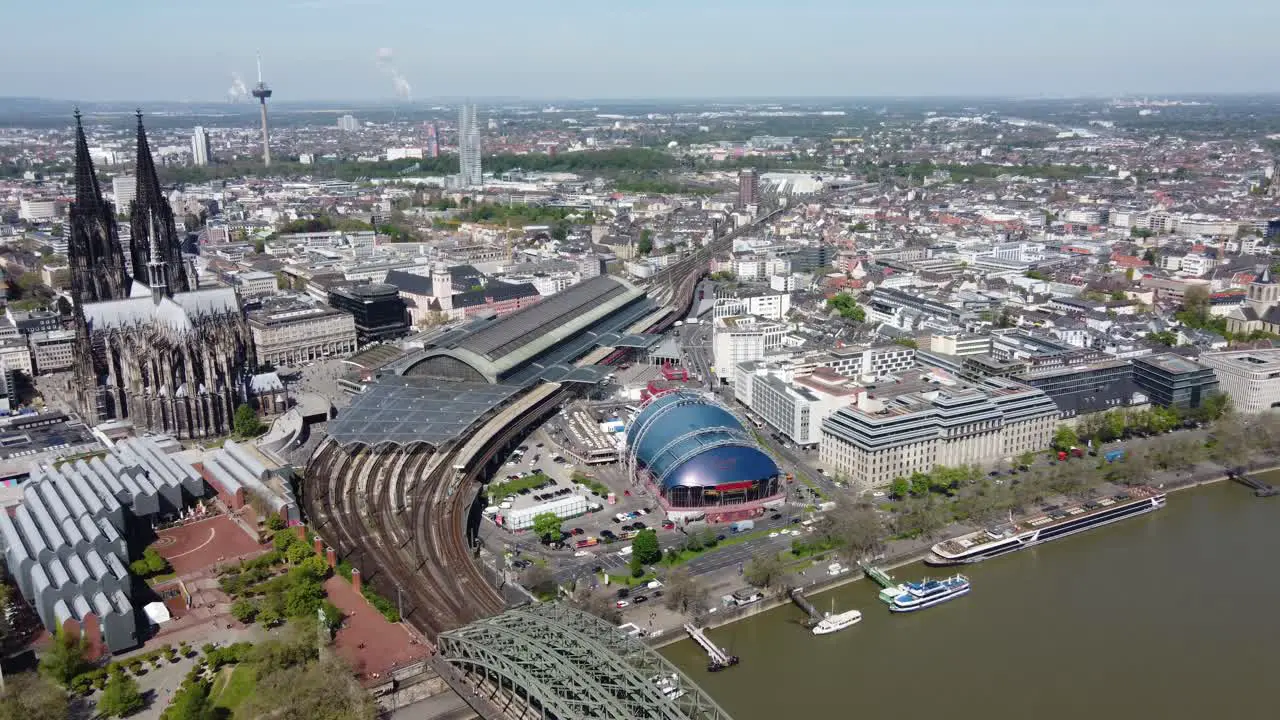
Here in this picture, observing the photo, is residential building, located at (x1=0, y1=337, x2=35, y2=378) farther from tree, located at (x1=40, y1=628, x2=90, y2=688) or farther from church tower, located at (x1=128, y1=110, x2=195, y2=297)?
tree, located at (x1=40, y1=628, x2=90, y2=688)

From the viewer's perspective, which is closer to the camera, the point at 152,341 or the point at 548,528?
the point at 548,528

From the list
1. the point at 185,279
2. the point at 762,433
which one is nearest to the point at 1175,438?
the point at 762,433

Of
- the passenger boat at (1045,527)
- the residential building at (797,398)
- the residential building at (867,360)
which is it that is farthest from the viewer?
the residential building at (867,360)

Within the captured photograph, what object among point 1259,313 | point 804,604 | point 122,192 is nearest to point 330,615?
point 804,604

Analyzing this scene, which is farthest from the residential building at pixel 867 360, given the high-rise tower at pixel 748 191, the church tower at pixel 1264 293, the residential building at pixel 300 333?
the high-rise tower at pixel 748 191

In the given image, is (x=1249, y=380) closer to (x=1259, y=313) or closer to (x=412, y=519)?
(x=1259, y=313)

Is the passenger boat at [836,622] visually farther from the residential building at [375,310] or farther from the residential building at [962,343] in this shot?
the residential building at [375,310]

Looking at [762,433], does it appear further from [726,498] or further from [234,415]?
[234,415]
